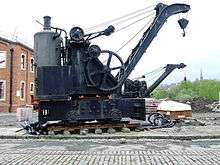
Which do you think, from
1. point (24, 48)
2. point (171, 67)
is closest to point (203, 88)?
point (24, 48)

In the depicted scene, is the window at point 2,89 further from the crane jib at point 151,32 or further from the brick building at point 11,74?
the crane jib at point 151,32

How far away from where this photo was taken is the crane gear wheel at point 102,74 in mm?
17547

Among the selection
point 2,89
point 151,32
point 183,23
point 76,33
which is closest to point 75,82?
point 76,33

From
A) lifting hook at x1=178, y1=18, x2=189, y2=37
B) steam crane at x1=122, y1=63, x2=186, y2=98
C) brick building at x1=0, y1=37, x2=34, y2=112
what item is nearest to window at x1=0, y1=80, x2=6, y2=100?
brick building at x1=0, y1=37, x2=34, y2=112

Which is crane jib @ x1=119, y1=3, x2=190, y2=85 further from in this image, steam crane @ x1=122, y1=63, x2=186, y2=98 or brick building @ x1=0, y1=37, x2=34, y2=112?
brick building @ x1=0, y1=37, x2=34, y2=112

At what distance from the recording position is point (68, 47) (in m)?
17.6

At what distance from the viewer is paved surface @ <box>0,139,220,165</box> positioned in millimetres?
10271

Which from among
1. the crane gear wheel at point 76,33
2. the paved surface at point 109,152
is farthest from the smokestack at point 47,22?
the paved surface at point 109,152

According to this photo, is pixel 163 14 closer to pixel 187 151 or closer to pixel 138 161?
pixel 187 151

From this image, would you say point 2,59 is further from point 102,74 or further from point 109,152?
point 109,152

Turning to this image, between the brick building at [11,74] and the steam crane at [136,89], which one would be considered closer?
the steam crane at [136,89]

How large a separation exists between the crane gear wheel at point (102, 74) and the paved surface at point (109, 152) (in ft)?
10.2

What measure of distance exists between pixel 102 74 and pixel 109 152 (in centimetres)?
613

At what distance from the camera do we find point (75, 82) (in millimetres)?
17500
